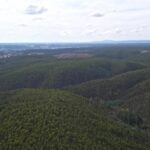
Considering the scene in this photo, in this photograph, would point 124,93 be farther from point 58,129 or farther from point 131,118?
point 58,129

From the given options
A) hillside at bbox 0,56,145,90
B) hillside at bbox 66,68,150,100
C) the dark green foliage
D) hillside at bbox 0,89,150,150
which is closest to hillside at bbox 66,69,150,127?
hillside at bbox 66,68,150,100

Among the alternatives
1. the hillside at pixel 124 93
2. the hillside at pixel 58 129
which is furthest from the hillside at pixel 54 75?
the hillside at pixel 58 129

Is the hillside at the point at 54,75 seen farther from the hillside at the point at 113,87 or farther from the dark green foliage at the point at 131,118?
the dark green foliage at the point at 131,118

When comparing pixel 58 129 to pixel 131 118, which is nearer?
pixel 58 129

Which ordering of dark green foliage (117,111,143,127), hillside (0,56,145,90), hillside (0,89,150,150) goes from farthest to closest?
hillside (0,56,145,90)
dark green foliage (117,111,143,127)
hillside (0,89,150,150)

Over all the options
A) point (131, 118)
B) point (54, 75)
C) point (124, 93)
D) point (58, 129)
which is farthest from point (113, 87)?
point (58, 129)

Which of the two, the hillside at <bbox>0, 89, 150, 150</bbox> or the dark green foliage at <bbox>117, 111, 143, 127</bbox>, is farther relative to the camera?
the dark green foliage at <bbox>117, 111, 143, 127</bbox>

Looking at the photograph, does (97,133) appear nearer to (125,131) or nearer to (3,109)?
(125,131)

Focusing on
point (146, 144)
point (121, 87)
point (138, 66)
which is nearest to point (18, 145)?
point (146, 144)

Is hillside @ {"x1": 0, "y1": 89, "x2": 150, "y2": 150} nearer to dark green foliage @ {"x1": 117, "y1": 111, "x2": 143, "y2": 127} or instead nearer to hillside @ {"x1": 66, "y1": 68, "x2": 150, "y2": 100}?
dark green foliage @ {"x1": 117, "y1": 111, "x2": 143, "y2": 127}
